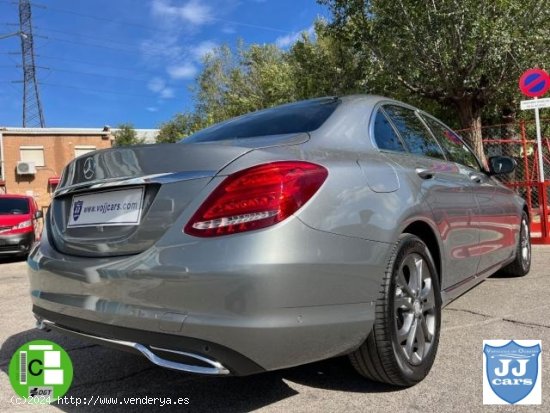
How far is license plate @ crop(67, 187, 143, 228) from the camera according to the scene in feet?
7.70

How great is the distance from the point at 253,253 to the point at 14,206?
10.5 m

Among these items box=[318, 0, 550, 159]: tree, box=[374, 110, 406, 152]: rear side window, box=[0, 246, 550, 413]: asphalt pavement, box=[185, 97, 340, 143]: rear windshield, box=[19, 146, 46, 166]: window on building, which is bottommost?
box=[0, 246, 550, 413]: asphalt pavement

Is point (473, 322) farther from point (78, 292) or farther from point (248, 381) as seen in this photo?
point (78, 292)

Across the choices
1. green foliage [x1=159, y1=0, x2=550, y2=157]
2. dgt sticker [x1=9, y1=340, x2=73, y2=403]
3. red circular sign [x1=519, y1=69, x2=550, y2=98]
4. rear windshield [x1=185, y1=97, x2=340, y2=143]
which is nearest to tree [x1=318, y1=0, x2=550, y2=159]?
green foliage [x1=159, y1=0, x2=550, y2=157]

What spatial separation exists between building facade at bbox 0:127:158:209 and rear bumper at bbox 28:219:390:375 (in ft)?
117

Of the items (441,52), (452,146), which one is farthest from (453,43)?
(452,146)

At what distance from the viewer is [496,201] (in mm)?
4395

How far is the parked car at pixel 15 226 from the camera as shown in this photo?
33.7 ft

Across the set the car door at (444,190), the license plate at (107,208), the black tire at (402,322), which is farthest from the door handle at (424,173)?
the license plate at (107,208)

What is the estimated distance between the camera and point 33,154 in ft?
Answer: 118

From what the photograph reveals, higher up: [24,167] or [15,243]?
[24,167]

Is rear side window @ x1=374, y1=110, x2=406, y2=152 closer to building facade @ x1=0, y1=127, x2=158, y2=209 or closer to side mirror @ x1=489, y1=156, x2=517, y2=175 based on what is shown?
side mirror @ x1=489, y1=156, x2=517, y2=175

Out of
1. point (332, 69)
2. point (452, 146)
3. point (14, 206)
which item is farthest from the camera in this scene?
point (332, 69)

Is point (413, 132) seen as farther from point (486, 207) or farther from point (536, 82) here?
point (536, 82)
